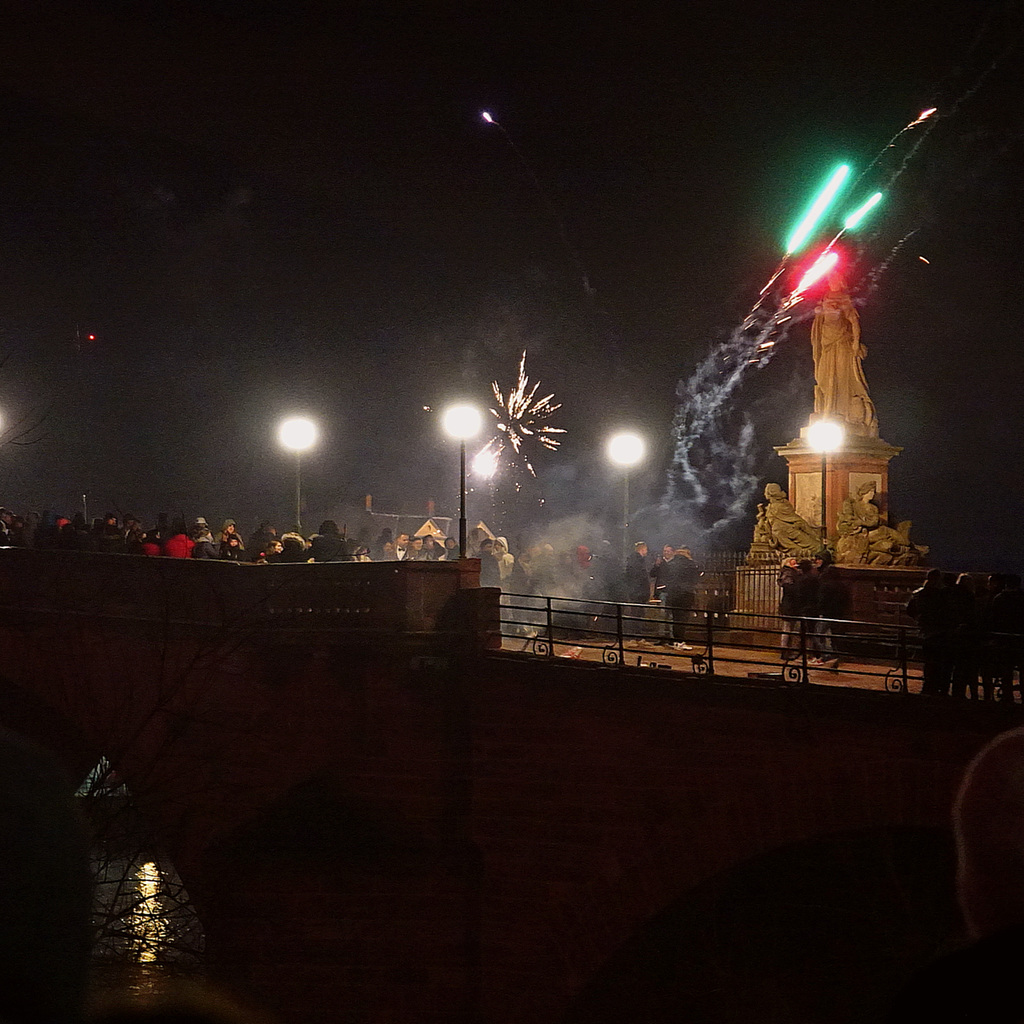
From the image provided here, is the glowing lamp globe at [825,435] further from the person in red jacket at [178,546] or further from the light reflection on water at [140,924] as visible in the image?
the light reflection on water at [140,924]

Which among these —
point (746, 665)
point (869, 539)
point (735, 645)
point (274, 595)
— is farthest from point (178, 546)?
point (869, 539)

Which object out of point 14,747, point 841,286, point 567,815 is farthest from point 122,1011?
point 841,286

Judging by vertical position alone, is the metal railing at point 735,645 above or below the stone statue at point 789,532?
below

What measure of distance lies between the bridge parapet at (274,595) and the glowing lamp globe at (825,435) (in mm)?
7313

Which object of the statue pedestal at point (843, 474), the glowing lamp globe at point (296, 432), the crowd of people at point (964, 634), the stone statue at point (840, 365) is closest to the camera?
the crowd of people at point (964, 634)

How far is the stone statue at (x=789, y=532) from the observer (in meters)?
20.6

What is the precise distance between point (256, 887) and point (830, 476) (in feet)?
41.0

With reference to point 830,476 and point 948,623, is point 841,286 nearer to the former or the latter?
point 830,476

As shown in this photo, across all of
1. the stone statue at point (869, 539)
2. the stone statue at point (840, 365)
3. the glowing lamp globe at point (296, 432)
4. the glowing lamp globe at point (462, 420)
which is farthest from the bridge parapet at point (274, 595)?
the stone statue at point (840, 365)

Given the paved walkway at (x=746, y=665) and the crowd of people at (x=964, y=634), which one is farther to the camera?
the paved walkway at (x=746, y=665)

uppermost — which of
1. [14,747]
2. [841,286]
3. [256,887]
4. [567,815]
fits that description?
[841,286]

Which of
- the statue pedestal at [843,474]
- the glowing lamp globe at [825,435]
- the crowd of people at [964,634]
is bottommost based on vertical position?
the crowd of people at [964,634]

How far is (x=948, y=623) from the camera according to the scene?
39.4ft

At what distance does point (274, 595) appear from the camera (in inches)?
574
